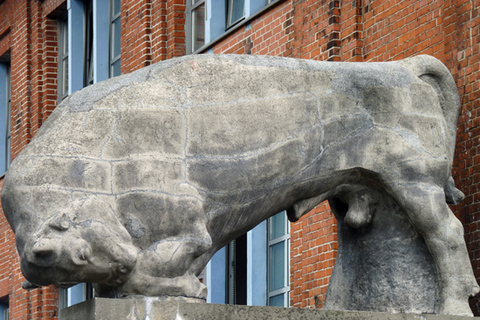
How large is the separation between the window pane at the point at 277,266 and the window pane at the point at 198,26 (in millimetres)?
3232

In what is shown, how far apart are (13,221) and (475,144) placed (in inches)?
139

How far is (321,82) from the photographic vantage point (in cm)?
634

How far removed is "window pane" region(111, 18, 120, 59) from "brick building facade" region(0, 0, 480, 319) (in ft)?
0.09

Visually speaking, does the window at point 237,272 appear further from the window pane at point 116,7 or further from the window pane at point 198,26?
the window pane at point 116,7

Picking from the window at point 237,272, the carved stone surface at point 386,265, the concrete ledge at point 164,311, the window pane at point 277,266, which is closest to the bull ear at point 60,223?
the concrete ledge at point 164,311

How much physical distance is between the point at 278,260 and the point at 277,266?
0.06 meters

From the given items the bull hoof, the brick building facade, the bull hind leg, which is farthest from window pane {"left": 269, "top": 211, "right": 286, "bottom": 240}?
the bull hoof

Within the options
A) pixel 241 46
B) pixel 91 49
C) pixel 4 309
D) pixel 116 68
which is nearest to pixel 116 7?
pixel 116 68

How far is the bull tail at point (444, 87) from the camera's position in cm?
680

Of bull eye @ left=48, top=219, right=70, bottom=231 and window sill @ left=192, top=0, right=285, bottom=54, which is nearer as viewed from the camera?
bull eye @ left=48, top=219, right=70, bottom=231

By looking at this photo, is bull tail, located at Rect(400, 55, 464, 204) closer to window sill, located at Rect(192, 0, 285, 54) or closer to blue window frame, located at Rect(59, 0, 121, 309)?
window sill, located at Rect(192, 0, 285, 54)

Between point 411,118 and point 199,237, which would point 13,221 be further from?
point 411,118

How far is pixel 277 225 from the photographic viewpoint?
1137 centimetres

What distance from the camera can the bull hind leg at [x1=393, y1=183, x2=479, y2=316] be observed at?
Result: 21.1 feet
